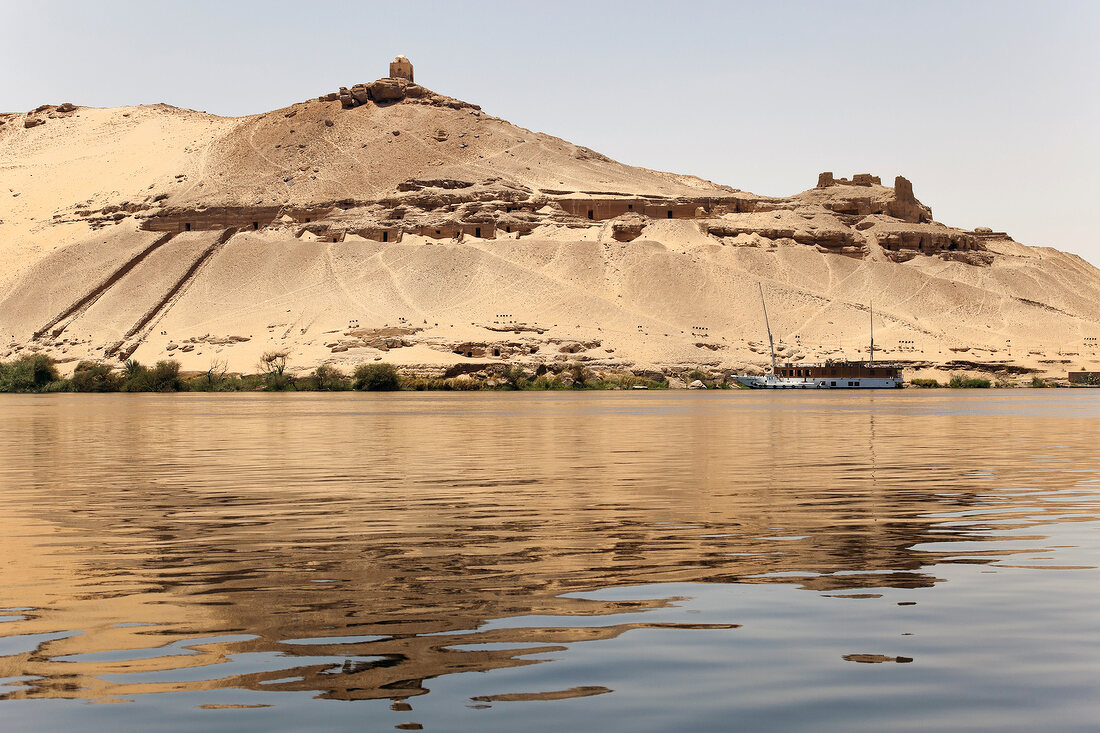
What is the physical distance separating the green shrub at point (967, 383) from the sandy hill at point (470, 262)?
8.43 ft

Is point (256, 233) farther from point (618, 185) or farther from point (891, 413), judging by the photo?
point (891, 413)

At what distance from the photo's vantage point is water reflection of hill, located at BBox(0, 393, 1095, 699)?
828 cm

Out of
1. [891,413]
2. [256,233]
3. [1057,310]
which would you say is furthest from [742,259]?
[891,413]

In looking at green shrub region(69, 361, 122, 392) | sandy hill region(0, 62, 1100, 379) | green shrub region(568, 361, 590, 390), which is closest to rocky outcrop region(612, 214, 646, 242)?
sandy hill region(0, 62, 1100, 379)

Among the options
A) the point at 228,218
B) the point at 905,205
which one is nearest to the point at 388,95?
the point at 228,218

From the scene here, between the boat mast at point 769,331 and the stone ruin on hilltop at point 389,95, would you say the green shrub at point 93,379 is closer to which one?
the boat mast at point 769,331

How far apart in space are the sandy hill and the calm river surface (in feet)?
297

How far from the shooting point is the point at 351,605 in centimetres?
976

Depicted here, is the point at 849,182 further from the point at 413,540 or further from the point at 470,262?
the point at 413,540

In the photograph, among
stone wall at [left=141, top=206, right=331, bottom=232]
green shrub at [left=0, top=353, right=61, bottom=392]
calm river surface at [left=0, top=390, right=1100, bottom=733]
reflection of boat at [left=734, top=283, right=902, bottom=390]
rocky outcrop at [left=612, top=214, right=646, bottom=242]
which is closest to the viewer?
calm river surface at [left=0, top=390, right=1100, bottom=733]

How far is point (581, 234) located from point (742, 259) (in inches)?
714

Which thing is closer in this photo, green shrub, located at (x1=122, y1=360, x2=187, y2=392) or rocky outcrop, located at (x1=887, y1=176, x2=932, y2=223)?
green shrub, located at (x1=122, y1=360, x2=187, y2=392)

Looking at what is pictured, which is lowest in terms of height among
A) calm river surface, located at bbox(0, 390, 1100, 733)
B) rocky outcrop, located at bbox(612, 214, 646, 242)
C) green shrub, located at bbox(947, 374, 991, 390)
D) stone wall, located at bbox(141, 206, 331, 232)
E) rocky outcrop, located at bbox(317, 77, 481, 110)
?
calm river surface, located at bbox(0, 390, 1100, 733)

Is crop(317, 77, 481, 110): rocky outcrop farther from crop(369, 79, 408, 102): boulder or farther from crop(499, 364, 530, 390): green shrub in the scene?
crop(499, 364, 530, 390): green shrub
